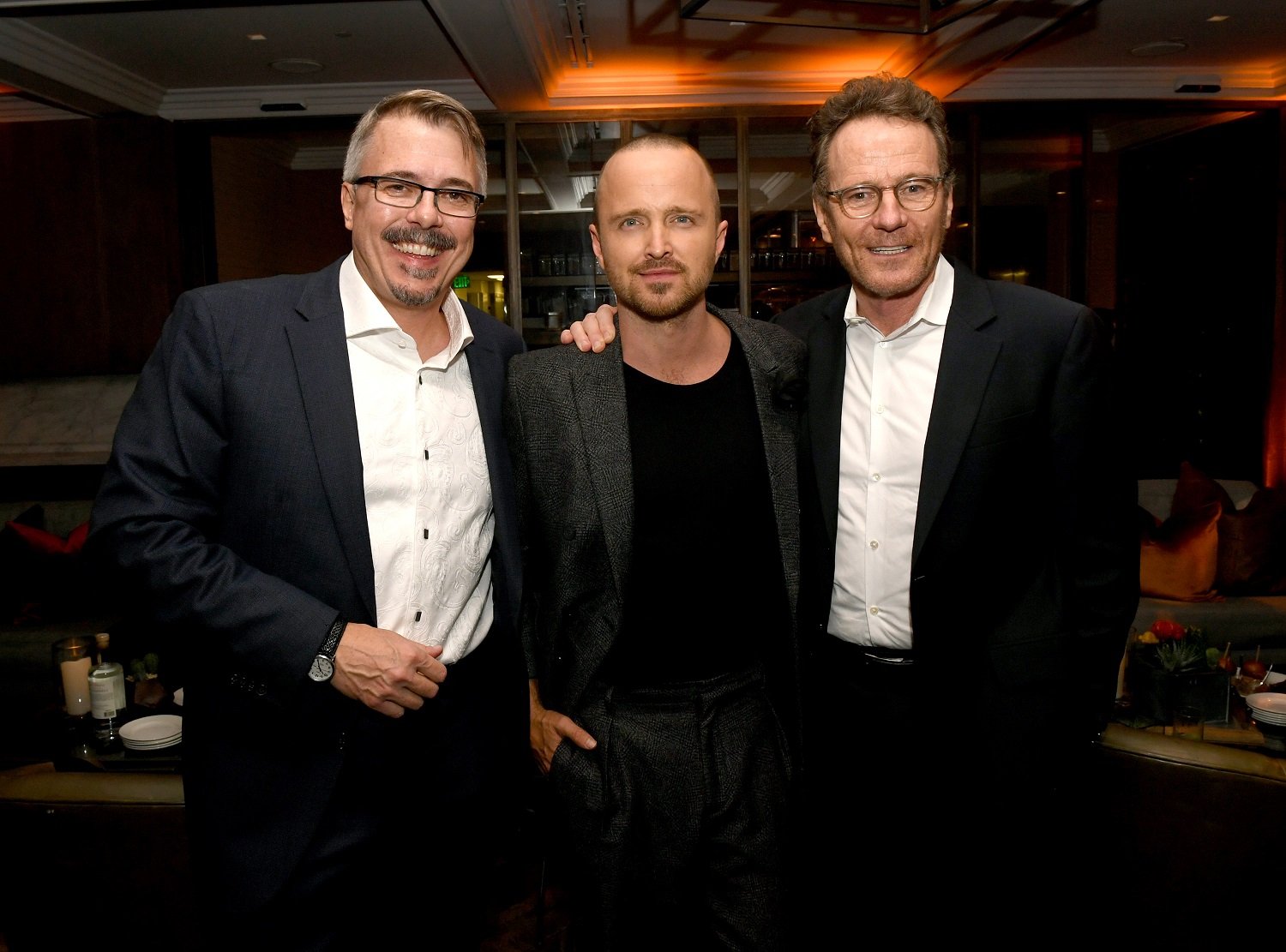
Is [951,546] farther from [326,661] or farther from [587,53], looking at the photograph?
[587,53]

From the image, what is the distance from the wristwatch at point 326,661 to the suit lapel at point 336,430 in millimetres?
93

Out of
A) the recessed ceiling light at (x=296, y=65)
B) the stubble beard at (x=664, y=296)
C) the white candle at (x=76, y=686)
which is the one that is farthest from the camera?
the recessed ceiling light at (x=296, y=65)

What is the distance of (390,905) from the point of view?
5.32ft

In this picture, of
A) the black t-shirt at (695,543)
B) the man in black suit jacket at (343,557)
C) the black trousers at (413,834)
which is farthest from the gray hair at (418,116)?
the black trousers at (413,834)

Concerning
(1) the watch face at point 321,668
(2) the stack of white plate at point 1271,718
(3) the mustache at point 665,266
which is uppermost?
(3) the mustache at point 665,266

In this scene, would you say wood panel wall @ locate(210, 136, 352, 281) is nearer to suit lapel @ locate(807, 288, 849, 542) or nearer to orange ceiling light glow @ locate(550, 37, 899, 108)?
orange ceiling light glow @ locate(550, 37, 899, 108)

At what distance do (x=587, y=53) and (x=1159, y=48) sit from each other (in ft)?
11.2

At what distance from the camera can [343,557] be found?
1462mm

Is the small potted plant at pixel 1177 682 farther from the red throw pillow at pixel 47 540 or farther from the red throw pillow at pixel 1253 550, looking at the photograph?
the red throw pillow at pixel 47 540

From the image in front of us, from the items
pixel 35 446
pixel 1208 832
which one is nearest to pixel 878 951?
pixel 1208 832

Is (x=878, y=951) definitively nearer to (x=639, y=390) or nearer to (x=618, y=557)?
(x=618, y=557)

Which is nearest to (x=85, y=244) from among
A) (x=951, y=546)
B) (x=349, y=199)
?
(x=349, y=199)

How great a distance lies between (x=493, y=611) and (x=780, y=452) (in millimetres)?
650

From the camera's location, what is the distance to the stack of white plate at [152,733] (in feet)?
8.52
